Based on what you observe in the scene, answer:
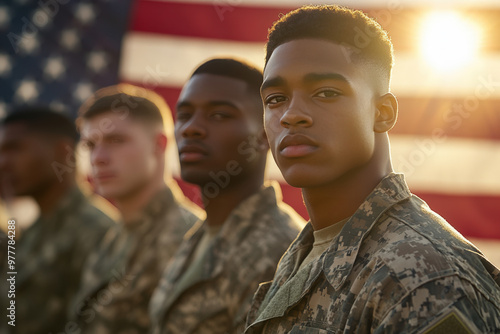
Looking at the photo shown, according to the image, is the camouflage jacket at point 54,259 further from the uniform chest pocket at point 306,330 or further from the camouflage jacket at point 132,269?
the uniform chest pocket at point 306,330

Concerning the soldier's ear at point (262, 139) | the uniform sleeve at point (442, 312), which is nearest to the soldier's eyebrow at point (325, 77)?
the uniform sleeve at point (442, 312)

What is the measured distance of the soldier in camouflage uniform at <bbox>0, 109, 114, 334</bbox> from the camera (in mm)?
4762

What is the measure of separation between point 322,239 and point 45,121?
12.7 feet

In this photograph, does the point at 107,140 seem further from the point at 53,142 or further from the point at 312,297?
the point at 312,297

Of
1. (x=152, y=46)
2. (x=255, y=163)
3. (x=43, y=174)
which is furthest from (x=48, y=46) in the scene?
(x=255, y=163)

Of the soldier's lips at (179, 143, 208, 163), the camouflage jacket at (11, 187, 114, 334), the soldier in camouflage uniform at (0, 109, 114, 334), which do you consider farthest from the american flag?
the soldier's lips at (179, 143, 208, 163)

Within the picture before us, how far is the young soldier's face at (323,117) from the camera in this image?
182cm

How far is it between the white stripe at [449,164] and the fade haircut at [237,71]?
274cm

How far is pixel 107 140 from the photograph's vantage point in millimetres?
4180

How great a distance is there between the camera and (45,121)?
5.28 m

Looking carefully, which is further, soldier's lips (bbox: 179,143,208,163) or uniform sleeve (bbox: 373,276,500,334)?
soldier's lips (bbox: 179,143,208,163)

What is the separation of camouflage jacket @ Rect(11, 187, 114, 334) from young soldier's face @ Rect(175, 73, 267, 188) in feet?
7.10

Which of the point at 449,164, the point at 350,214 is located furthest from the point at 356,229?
the point at 449,164

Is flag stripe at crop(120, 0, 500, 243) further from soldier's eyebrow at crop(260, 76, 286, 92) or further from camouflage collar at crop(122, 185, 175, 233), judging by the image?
soldier's eyebrow at crop(260, 76, 286, 92)
